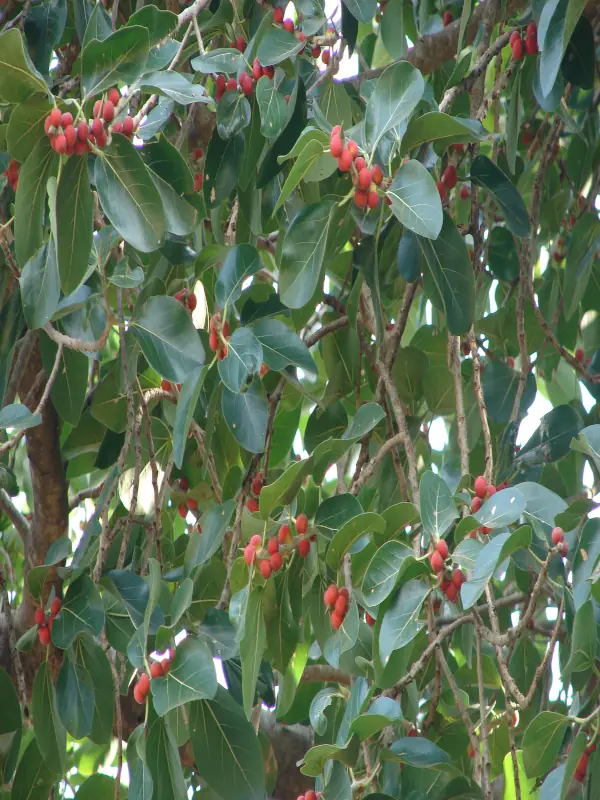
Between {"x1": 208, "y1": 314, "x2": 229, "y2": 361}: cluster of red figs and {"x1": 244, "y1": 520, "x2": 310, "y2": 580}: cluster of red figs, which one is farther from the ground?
{"x1": 208, "y1": 314, "x2": 229, "y2": 361}: cluster of red figs

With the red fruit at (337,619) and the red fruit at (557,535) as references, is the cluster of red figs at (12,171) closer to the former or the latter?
the red fruit at (337,619)

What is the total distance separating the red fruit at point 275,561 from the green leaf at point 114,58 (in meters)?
0.64

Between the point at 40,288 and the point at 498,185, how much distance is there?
2.26 ft

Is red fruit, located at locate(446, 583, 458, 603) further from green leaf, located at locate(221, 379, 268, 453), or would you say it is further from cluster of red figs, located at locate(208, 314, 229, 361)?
cluster of red figs, located at locate(208, 314, 229, 361)

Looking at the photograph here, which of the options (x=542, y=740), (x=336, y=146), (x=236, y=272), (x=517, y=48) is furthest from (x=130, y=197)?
(x=542, y=740)

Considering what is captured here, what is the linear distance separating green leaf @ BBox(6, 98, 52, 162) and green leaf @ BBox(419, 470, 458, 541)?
67 centimetres

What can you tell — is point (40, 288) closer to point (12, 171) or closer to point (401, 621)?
point (12, 171)

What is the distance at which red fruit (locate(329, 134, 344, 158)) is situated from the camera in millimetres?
1300

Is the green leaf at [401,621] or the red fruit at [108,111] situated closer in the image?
the green leaf at [401,621]

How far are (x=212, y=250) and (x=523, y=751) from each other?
861mm

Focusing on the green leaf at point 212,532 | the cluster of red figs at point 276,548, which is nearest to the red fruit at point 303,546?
the cluster of red figs at point 276,548

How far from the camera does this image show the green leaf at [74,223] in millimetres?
1426

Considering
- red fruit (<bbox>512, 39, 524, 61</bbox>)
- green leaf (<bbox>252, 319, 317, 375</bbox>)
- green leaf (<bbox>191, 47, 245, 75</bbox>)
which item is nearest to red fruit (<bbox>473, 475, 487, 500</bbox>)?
green leaf (<bbox>252, 319, 317, 375</bbox>)

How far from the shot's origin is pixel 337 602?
138 centimetres
